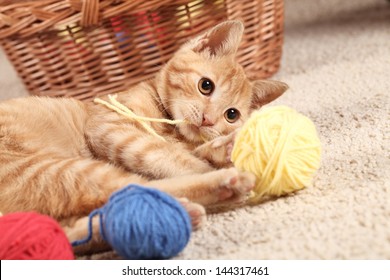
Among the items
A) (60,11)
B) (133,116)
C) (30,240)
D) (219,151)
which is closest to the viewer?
(30,240)

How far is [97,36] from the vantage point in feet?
5.42

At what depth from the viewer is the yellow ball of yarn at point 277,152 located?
1.02 m

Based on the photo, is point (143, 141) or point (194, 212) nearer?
point (194, 212)

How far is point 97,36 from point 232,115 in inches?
24.2

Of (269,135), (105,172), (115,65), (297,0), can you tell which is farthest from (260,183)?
(297,0)

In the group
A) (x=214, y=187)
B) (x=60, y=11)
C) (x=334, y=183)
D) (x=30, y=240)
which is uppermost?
(x=60, y=11)

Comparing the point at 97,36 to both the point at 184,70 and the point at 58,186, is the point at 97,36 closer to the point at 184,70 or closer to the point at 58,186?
the point at 184,70

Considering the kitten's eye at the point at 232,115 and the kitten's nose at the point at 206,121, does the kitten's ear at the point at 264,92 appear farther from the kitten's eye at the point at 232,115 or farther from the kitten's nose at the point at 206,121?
the kitten's nose at the point at 206,121

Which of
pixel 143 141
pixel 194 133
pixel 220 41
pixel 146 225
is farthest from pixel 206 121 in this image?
pixel 146 225

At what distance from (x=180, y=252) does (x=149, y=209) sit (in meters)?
0.13

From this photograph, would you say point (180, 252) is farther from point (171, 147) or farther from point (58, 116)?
point (58, 116)

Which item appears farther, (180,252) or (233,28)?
(233,28)

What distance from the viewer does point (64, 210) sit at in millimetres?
1044
